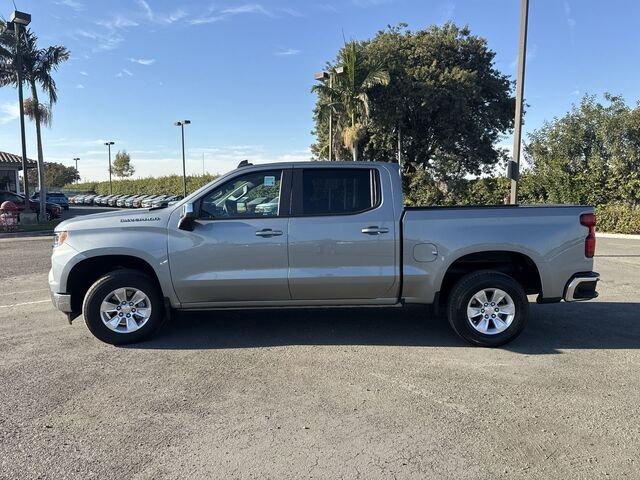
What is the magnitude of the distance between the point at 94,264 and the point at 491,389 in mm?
4158

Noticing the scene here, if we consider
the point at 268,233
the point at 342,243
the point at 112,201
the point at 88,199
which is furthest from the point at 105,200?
the point at 342,243

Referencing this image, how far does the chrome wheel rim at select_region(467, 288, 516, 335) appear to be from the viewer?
524 cm

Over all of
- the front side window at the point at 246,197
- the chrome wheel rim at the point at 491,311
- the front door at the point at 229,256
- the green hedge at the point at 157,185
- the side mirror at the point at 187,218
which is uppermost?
the green hedge at the point at 157,185

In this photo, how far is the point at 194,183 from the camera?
53.9 m

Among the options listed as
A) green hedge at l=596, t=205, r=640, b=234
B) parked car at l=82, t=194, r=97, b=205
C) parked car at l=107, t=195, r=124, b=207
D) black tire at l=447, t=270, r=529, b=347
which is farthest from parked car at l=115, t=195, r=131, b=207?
black tire at l=447, t=270, r=529, b=347

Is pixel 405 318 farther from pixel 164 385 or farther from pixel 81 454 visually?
pixel 81 454

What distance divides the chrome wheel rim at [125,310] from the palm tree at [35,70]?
2081 cm

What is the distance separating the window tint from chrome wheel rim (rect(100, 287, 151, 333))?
196cm

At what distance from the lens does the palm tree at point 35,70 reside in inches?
856

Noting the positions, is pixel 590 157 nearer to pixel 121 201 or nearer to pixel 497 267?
pixel 497 267

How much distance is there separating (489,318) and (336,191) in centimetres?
208

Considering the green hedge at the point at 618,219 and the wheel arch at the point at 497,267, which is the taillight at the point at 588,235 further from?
the green hedge at the point at 618,219

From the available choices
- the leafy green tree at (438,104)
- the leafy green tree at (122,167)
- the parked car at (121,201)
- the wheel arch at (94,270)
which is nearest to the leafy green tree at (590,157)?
the leafy green tree at (438,104)

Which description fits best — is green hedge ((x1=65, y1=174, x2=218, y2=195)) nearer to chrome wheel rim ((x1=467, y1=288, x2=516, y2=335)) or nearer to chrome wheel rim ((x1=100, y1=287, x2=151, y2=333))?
chrome wheel rim ((x1=100, y1=287, x2=151, y2=333))
